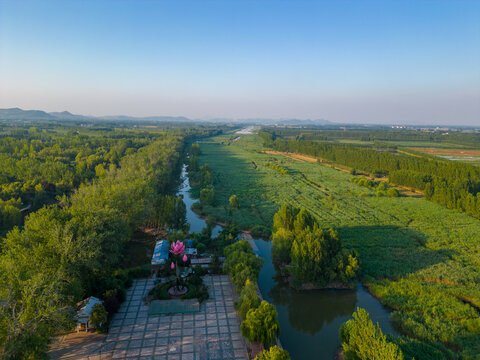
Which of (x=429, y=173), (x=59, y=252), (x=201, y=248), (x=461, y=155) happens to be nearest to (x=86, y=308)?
(x=59, y=252)

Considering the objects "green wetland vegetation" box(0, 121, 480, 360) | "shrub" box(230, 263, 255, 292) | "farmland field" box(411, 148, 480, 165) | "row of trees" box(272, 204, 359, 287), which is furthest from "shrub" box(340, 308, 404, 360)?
"farmland field" box(411, 148, 480, 165)

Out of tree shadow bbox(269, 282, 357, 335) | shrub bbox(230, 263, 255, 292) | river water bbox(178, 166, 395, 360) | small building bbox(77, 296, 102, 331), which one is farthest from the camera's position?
tree shadow bbox(269, 282, 357, 335)

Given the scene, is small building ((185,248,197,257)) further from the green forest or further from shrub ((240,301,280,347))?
shrub ((240,301,280,347))

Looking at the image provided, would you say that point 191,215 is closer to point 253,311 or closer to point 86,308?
point 86,308

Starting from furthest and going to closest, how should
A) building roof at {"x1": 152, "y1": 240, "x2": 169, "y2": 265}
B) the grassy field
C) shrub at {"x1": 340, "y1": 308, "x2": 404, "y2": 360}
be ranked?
1. building roof at {"x1": 152, "y1": 240, "x2": 169, "y2": 265}
2. the grassy field
3. shrub at {"x1": 340, "y1": 308, "x2": 404, "y2": 360}

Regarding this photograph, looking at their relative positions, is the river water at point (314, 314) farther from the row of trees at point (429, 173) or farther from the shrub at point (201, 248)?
the row of trees at point (429, 173)

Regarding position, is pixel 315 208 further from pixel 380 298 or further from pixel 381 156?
pixel 381 156

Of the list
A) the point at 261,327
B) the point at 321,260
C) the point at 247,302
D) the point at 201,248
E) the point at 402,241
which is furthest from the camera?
the point at 402,241
